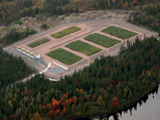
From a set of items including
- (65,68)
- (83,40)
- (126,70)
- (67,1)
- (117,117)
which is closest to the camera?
(117,117)

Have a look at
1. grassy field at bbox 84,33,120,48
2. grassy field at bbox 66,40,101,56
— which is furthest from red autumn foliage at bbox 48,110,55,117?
grassy field at bbox 84,33,120,48

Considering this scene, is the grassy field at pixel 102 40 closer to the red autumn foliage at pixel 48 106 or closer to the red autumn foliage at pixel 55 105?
the red autumn foliage at pixel 55 105

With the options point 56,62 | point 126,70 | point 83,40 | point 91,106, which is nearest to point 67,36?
point 83,40

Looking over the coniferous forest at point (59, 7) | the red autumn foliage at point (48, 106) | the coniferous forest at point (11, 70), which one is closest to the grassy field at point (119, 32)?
the coniferous forest at point (59, 7)

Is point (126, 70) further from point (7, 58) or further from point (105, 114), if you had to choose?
point (7, 58)

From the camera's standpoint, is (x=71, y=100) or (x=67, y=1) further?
(x=67, y=1)
